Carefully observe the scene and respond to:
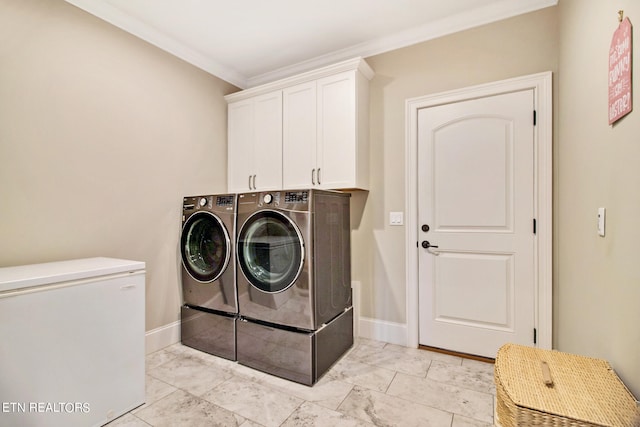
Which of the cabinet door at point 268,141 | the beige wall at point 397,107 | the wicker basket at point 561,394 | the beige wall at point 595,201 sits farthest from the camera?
the cabinet door at point 268,141

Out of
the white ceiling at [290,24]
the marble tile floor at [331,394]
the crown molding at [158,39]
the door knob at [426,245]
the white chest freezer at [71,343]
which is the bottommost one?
the marble tile floor at [331,394]

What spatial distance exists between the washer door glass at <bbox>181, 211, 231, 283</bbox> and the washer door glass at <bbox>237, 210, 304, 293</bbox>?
7.6 inches

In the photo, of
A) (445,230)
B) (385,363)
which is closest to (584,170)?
(445,230)

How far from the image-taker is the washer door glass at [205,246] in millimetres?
2430

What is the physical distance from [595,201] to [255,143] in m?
2.58

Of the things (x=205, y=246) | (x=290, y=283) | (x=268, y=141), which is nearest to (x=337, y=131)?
(x=268, y=141)

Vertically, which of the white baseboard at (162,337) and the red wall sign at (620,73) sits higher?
the red wall sign at (620,73)

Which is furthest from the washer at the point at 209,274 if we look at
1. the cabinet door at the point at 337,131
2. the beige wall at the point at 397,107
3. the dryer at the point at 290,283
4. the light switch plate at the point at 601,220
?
the light switch plate at the point at 601,220

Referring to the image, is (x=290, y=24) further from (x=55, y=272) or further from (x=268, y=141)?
(x=55, y=272)

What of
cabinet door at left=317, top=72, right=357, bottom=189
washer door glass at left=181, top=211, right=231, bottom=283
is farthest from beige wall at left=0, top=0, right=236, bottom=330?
cabinet door at left=317, top=72, right=357, bottom=189

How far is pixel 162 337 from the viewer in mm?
2574

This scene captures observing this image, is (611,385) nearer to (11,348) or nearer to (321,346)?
(321,346)

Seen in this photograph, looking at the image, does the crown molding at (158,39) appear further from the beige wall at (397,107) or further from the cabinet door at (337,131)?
the beige wall at (397,107)

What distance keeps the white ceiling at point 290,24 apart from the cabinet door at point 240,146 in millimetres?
456
